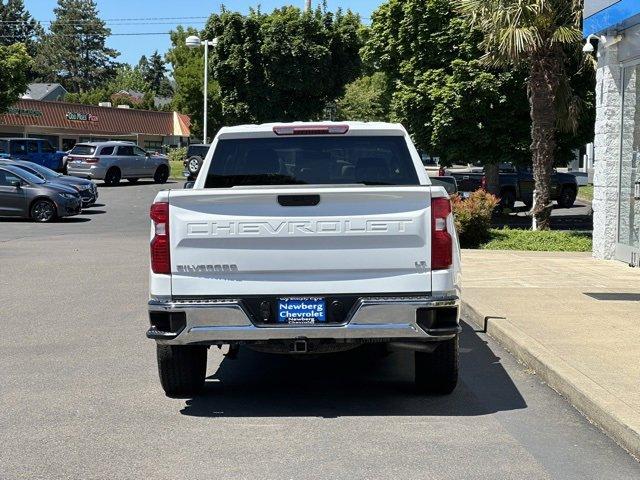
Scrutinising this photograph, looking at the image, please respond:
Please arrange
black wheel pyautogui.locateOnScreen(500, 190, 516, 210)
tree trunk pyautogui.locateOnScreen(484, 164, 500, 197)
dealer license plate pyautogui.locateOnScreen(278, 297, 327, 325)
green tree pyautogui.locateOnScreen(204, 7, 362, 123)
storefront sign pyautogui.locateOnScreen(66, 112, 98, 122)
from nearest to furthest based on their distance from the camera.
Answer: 1. dealer license plate pyautogui.locateOnScreen(278, 297, 327, 325)
2. tree trunk pyautogui.locateOnScreen(484, 164, 500, 197)
3. black wheel pyautogui.locateOnScreen(500, 190, 516, 210)
4. green tree pyautogui.locateOnScreen(204, 7, 362, 123)
5. storefront sign pyautogui.locateOnScreen(66, 112, 98, 122)

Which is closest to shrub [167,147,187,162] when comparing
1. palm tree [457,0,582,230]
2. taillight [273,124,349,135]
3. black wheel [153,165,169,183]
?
black wheel [153,165,169,183]

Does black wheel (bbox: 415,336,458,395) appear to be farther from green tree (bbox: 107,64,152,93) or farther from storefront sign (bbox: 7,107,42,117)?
green tree (bbox: 107,64,152,93)

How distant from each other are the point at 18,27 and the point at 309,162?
423 ft

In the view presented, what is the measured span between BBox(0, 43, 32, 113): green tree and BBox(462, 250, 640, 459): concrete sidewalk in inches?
1583

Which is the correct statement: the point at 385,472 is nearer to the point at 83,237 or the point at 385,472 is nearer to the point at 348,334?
the point at 348,334

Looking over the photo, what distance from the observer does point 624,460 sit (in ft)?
18.9

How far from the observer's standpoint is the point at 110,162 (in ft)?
137

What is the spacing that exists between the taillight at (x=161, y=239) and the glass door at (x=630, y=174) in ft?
35.2

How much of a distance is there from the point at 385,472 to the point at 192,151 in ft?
133

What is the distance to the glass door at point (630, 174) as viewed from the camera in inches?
612

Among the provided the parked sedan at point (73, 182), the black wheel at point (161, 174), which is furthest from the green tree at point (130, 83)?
the parked sedan at point (73, 182)

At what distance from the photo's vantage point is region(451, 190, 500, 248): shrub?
19.0 meters

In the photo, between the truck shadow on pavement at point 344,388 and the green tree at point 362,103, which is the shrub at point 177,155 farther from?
the truck shadow on pavement at point 344,388

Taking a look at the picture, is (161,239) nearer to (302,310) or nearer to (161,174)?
(302,310)
